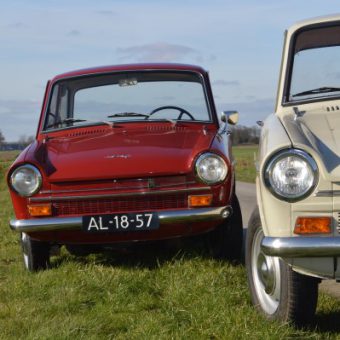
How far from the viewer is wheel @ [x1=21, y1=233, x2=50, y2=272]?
477cm

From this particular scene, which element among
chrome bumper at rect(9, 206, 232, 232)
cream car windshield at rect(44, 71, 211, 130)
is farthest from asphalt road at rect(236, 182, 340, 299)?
cream car windshield at rect(44, 71, 211, 130)

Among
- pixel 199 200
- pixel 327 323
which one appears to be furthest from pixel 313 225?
pixel 199 200

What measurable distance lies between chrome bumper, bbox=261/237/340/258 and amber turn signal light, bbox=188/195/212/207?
1556mm

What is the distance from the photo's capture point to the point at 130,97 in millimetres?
5746

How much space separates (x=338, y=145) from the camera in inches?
113

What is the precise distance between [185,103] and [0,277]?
235cm

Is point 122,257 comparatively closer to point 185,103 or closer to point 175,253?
point 175,253

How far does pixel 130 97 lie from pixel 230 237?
1.80 meters

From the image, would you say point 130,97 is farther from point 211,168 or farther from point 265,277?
point 265,277

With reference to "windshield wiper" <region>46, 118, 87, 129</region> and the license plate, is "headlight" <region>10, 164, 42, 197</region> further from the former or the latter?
"windshield wiper" <region>46, 118, 87, 129</region>

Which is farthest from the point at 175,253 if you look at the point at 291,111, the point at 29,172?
the point at 291,111

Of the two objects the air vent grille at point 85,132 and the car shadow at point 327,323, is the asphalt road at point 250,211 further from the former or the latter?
the air vent grille at point 85,132

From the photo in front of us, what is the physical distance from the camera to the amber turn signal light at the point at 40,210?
14.4 feet

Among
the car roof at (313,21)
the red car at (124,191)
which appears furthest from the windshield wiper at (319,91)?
the red car at (124,191)
